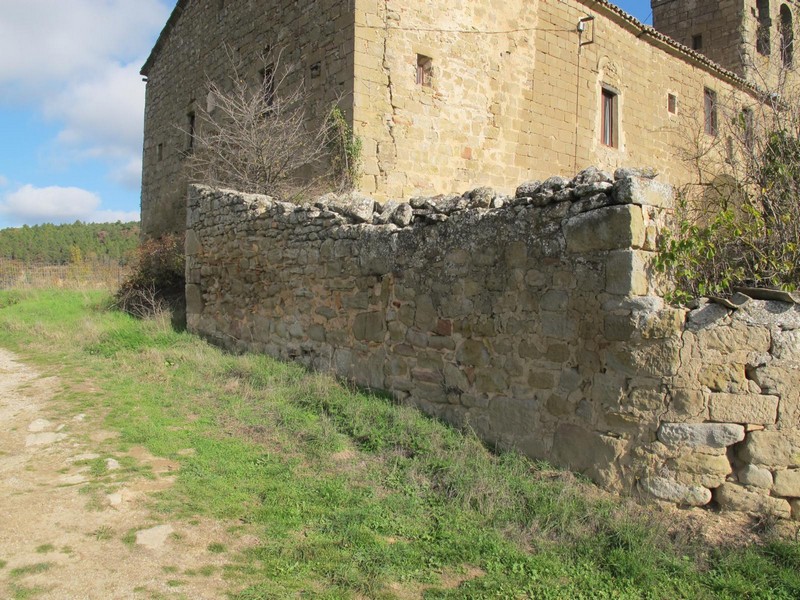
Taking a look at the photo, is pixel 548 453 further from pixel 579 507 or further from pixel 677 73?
pixel 677 73

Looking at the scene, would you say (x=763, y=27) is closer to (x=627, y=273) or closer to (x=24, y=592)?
(x=627, y=273)

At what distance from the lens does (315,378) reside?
21.5 feet

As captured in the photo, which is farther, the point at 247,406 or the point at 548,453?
the point at 247,406

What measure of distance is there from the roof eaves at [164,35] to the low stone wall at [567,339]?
12.2 m

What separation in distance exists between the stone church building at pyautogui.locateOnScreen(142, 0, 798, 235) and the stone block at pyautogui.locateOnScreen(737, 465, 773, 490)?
514 cm

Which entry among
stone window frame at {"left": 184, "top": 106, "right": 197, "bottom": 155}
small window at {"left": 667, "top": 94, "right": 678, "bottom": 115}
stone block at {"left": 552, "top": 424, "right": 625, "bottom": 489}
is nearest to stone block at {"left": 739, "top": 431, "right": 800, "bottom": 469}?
stone block at {"left": 552, "top": 424, "right": 625, "bottom": 489}

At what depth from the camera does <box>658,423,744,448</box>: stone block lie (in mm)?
3928

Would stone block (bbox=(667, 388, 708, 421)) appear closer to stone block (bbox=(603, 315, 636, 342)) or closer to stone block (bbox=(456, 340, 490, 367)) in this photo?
stone block (bbox=(603, 315, 636, 342))

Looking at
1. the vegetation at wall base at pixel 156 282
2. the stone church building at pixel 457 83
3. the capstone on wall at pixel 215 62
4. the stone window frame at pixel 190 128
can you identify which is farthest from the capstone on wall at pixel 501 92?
the stone window frame at pixel 190 128

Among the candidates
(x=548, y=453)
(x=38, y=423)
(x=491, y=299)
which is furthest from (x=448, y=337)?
(x=38, y=423)

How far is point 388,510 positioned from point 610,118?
12781 millimetres

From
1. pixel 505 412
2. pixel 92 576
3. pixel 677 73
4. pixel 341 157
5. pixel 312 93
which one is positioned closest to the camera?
pixel 92 576

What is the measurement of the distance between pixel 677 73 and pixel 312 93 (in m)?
10.4

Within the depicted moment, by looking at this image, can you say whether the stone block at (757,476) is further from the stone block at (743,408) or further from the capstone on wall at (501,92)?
the capstone on wall at (501,92)
